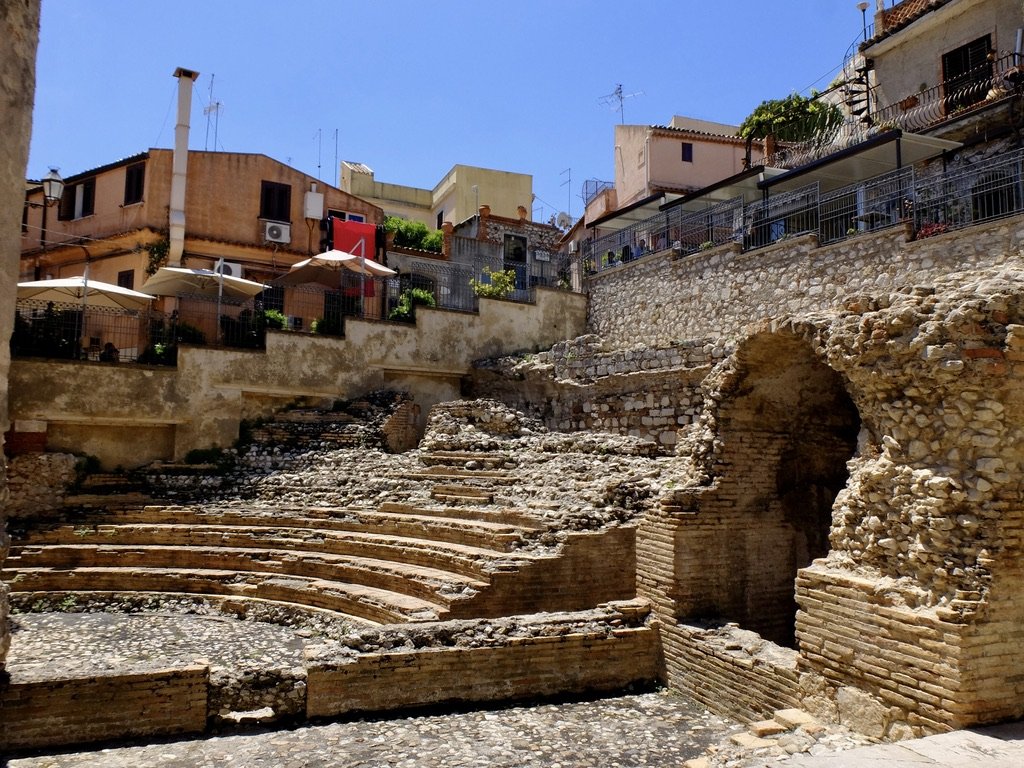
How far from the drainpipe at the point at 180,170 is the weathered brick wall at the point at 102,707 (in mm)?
16306

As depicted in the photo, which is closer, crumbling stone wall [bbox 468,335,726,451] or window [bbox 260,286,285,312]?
crumbling stone wall [bbox 468,335,726,451]

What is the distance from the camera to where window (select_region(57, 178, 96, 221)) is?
913 inches

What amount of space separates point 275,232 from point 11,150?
16371mm

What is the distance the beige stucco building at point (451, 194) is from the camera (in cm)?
3466

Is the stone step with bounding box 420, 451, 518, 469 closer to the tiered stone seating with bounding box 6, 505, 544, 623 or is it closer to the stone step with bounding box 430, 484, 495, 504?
the stone step with bounding box 430, 484, 495, 504

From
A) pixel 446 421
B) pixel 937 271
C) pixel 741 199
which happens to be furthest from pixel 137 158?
pixel 937 271

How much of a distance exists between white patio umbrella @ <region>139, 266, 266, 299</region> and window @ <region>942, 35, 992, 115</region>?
16.8 metres

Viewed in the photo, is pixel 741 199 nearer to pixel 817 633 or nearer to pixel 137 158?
pixel 817 633

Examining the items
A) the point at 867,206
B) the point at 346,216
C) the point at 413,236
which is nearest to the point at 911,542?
the point at 867,206

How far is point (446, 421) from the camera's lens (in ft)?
55.8

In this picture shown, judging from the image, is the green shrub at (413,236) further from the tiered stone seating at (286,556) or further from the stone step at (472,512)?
the stone step at (472,512)

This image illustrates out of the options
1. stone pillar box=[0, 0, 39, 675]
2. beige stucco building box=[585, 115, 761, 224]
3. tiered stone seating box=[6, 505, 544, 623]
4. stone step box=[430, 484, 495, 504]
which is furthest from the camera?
beige stucco building box=[585, 115, 761, 224]

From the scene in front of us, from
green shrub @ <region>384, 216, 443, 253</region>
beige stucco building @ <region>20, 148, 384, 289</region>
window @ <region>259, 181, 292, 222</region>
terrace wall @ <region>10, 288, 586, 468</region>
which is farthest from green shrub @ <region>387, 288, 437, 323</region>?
green shrub @ <region>384, 216, 443, 253</region>

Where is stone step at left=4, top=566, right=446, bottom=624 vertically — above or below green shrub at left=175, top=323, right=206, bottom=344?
below
